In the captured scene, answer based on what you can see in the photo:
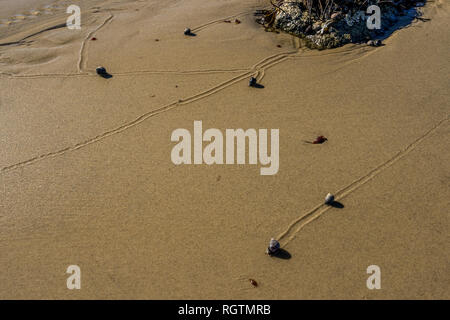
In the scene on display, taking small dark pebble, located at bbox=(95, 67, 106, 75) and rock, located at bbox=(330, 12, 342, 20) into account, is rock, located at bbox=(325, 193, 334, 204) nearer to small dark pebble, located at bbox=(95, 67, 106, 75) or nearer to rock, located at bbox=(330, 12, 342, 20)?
rock, located at bbox=(330, 12, 342, 20)

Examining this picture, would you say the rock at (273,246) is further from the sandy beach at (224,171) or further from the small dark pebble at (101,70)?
the small dark pebble at (101,70)

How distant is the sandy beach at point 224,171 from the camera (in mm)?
2709

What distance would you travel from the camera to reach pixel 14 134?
12.8ft

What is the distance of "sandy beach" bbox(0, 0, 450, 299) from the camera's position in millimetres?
2709

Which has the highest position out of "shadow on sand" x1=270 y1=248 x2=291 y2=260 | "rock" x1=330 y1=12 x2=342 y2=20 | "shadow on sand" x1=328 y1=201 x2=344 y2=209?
"rock" x1=330 y1=12 x2=342 y2=20

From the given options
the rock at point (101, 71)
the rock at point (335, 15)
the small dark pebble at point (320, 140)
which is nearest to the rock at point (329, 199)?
the small dark pebble at point (320, 140)

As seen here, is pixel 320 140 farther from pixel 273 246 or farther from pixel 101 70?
pixel 101 70

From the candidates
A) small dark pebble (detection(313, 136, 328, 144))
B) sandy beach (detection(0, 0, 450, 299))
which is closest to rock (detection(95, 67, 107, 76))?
sandy beach (detection(0, 0, 450, 299))

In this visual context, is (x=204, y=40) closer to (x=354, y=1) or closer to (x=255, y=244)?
(x=354, y=1)

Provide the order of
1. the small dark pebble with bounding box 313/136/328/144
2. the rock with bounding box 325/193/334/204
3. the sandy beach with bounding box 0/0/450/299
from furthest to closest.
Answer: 1. the small dark pebble with bounding box 313/136/328/144
2. the rock with bounding box 325/193/334/204
3. the sandy beach with bounding box 0/0/450/299

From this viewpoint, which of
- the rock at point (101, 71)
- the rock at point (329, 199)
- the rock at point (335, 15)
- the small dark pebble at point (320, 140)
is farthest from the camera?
the rock at point (335, 15)

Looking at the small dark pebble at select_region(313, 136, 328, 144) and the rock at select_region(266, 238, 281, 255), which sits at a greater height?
the small dark pebble at select_region(313, 136, 328, 144)

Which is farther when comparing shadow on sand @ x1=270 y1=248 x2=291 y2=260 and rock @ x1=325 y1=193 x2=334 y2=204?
rock @ x1=325 y1=193 x2=334 y2=204

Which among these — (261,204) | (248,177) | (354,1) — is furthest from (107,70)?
(354,1)
